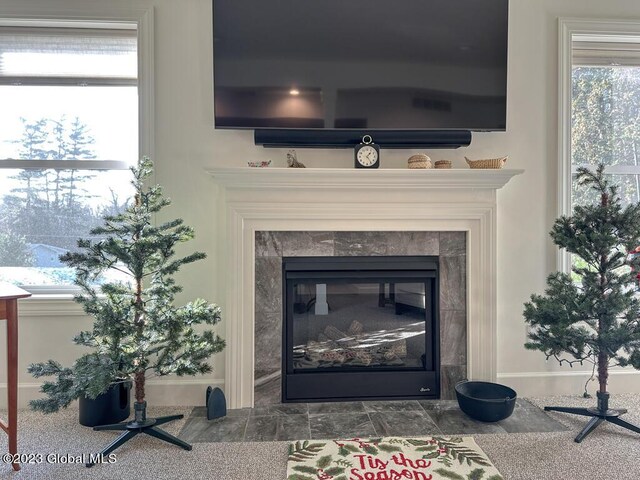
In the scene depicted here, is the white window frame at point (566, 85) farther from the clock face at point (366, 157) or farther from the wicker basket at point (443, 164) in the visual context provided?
the clock face at point (366, 157)

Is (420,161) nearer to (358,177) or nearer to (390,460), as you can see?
(358,177)

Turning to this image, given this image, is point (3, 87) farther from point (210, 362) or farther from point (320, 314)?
point (320, 314)

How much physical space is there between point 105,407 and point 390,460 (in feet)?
4.88

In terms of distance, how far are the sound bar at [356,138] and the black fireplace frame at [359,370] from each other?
673 millimetres

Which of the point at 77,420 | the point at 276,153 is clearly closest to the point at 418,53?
the point at 276,153

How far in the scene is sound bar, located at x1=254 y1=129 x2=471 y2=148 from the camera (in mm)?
2428

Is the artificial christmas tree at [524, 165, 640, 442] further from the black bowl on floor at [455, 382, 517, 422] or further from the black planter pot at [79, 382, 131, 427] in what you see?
the black planter pot at [79, 382, 131, 427]

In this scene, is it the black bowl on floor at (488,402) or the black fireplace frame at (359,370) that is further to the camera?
the black fireplace frame at (359,370)

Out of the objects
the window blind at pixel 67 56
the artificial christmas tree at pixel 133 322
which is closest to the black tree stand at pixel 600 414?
the artificial christmas tree at pixel 133 322

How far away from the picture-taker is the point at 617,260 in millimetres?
2137

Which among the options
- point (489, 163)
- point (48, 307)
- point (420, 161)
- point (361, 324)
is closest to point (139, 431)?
point (48, 307)

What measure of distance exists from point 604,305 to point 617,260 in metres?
0.25

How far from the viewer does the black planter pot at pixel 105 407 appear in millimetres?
2182

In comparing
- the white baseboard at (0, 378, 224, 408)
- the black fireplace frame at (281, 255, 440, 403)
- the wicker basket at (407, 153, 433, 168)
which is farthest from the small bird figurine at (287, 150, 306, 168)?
the white baseboard at (0, 378, 224, 408)
